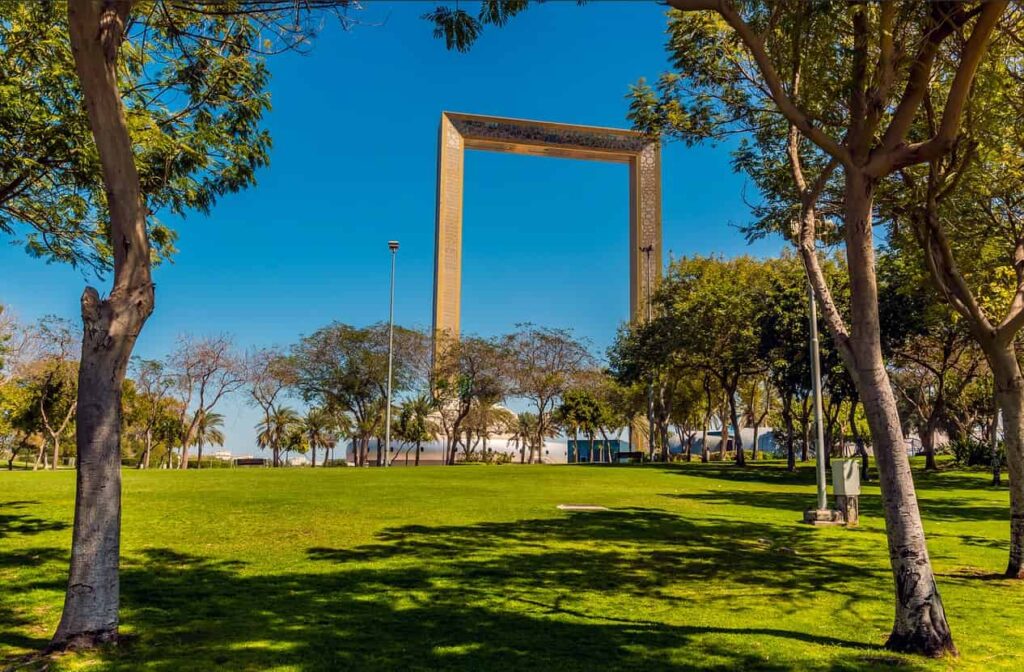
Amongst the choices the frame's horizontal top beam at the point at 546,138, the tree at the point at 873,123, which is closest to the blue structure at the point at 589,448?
the frame's horizontal top beam at the point at 546,138

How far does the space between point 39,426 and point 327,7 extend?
161 ft

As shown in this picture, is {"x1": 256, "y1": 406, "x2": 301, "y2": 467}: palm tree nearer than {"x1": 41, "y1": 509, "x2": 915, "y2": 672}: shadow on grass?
No

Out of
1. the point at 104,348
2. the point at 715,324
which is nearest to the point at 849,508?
the point at 104,348

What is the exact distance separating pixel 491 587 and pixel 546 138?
57211 mm

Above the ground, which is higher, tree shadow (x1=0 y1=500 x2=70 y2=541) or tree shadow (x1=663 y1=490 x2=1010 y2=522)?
tree shadow (x1=0 y1=500 x2=70 y2=541)

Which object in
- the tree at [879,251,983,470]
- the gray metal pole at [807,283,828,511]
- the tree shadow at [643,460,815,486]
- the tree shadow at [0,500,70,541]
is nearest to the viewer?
the tree shadow at [0,500,70,541]

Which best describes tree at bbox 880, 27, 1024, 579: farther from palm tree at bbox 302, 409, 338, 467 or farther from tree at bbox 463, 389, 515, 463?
palm tree at bbox 302, 409, 338, 467

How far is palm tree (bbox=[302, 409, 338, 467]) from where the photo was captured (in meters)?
61.8

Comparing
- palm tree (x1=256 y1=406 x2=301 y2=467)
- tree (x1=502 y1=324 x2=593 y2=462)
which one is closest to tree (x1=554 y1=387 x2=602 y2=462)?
tree (x1=502 y1=324 x2=593 y2=462)

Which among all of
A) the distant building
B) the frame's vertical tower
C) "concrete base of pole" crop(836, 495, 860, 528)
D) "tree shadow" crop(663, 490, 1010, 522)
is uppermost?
the frame's vertical tower

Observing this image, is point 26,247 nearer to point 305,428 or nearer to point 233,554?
point 233,554

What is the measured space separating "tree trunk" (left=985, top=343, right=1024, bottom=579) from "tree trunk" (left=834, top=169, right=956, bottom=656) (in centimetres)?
433

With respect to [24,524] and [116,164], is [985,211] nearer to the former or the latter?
[116,164]

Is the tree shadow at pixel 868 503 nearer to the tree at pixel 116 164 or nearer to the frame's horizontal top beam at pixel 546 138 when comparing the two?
the tree at pixel 116 164
